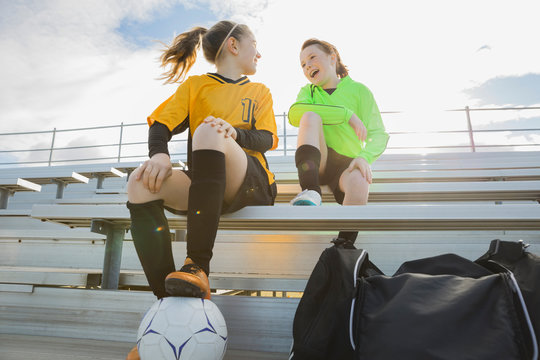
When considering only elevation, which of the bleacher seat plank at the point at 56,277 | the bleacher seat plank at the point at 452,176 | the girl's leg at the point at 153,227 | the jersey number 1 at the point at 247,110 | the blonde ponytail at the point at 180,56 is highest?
the blonde ponytail at the point at 180,56

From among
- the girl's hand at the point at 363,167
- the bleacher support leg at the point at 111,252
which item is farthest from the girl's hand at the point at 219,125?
the bleacher support leg at the point at 111,252

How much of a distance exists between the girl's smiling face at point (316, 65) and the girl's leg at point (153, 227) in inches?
23.4

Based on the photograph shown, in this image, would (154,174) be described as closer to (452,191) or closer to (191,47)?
(191,47)

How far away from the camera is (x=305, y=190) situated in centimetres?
81

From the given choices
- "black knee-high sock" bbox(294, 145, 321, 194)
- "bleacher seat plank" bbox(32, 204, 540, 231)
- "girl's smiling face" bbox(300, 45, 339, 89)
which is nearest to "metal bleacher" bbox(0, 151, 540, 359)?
"bleacher seat plank" bbox(32, 204, 540, 231)

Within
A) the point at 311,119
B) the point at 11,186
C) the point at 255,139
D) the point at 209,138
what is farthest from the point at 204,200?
the point at 11,186

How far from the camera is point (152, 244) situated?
0.61 m

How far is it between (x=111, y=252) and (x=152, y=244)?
367 millimetres

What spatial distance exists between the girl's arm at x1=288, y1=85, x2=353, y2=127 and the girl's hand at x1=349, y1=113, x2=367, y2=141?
0.05ft

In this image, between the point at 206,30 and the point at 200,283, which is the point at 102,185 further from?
the point at 200,283

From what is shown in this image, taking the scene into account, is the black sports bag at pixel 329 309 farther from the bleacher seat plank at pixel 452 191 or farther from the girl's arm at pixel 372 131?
the bleacher seat plank at pixel 452 191

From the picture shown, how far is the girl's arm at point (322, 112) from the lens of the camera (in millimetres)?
A: 929

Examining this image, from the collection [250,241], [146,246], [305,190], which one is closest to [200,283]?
[146,246]

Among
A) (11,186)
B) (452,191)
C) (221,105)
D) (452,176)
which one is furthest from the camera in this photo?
(11,186)
